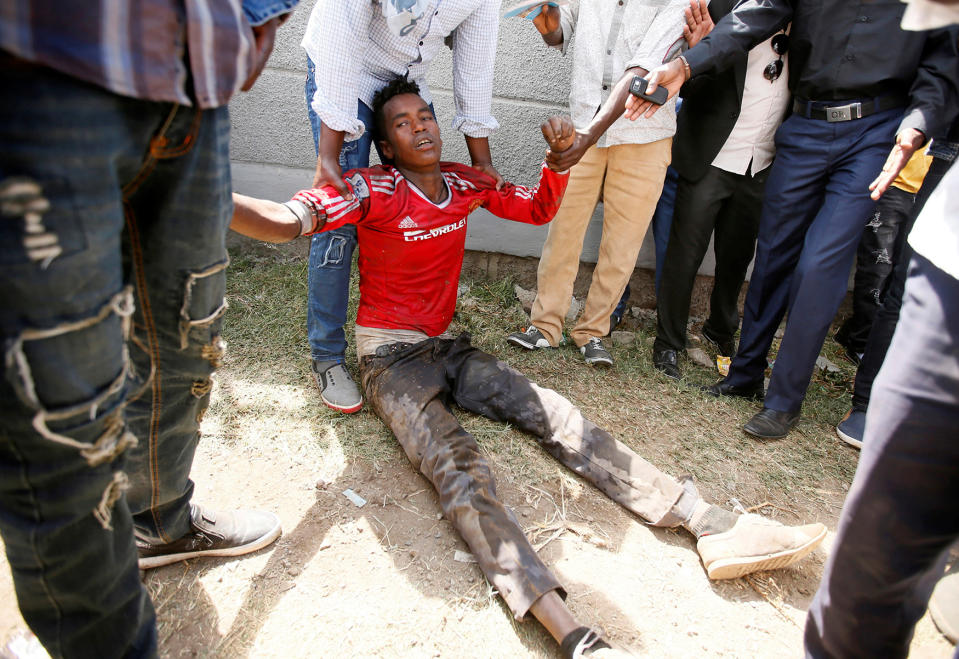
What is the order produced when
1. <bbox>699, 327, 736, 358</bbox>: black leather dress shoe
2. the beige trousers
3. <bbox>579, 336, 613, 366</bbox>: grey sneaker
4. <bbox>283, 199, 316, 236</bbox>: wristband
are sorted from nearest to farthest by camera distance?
<bbox>283, 199, 316, 236</bbox>: wristband → the beige trousers → <bbox>579, 336, 613, 366</bbox>: grey sneaker → <bbox>699, 327, 736, 358</bbox>: black leather dress shoe

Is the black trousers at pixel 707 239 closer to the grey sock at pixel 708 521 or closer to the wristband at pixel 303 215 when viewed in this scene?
the grey sock at pixel 708 521

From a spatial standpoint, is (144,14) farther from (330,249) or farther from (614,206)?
(614,206)

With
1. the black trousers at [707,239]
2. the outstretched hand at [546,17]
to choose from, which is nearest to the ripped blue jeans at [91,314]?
the outstretched hand at [546,17]

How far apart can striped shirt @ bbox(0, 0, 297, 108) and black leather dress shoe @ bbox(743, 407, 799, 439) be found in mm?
2517

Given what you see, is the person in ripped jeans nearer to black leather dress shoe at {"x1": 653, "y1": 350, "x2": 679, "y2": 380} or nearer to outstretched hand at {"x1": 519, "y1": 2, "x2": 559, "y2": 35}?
outstretched hand at {"x1": 519, "y1": 2, "x2": 559, "y2": 35}

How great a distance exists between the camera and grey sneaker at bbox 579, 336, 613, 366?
3.15 m

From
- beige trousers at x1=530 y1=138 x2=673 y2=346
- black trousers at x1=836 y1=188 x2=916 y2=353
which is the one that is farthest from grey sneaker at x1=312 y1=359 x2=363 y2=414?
black trousers at x1=836 y1=188 x2=916 y2=353

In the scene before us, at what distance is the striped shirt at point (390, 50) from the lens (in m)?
2.24

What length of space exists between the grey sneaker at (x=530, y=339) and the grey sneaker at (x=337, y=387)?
937 mm

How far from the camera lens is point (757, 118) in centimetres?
286

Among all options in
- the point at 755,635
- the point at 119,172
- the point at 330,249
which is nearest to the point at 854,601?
the point at 755,635

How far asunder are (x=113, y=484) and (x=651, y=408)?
233cm

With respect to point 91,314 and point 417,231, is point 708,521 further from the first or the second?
point 91,314

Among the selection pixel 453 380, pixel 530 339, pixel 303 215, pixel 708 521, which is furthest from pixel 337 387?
pixel 708 521
